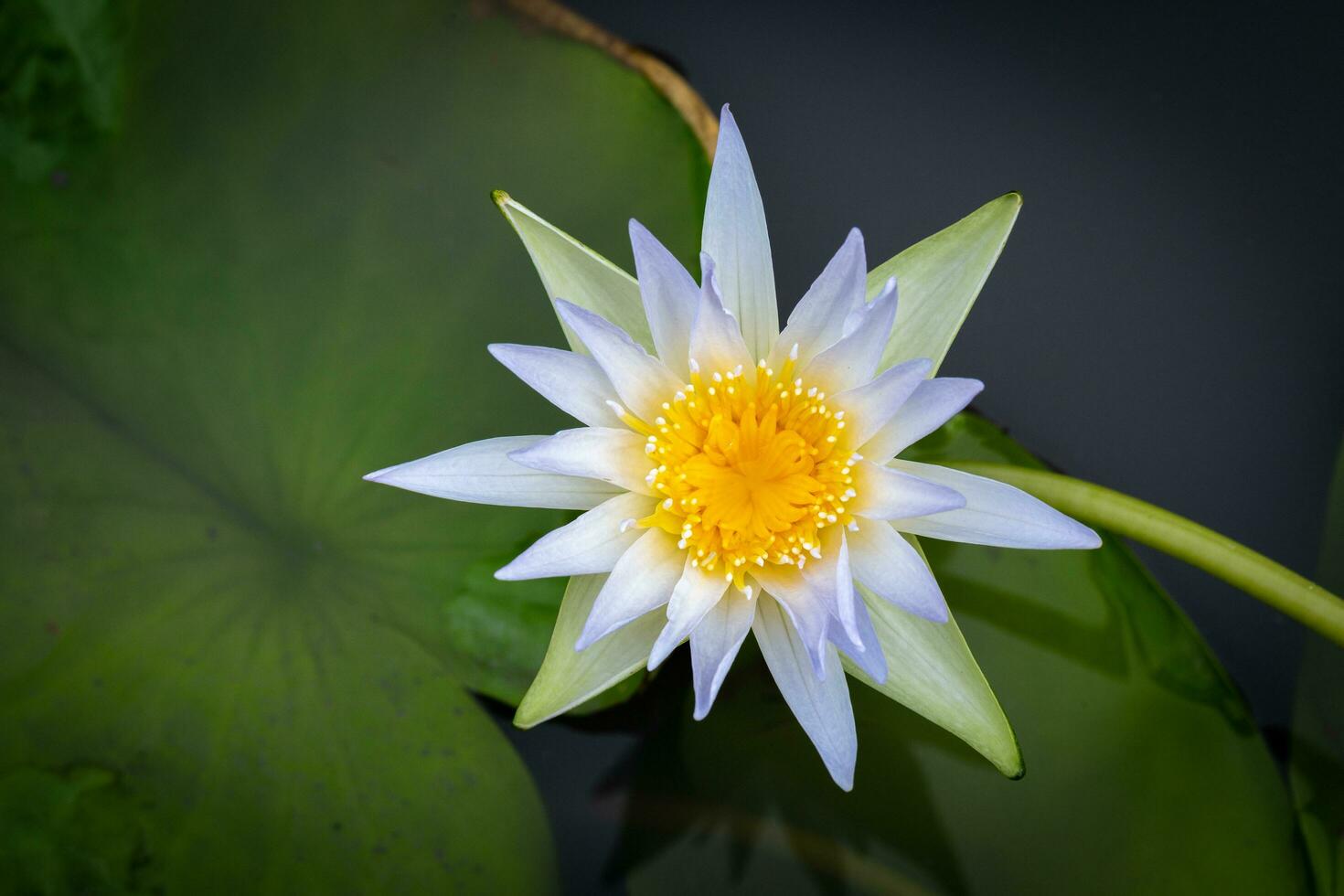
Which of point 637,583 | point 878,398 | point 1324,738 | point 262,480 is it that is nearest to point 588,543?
point 637,583

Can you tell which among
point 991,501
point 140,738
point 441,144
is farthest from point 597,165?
point 140,738

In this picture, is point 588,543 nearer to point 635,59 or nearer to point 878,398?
point 878,398

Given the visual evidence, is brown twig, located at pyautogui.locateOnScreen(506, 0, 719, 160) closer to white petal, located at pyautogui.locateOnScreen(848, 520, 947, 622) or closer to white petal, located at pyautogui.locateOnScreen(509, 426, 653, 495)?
white petal, located at pyautogui.locateOnScreen(509, 426, 653, 495)

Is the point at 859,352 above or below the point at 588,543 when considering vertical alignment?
above

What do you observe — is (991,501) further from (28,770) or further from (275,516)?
(28,770)

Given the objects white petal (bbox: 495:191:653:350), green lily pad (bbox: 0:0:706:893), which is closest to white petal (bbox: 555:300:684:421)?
white petal (bbox: 495:191:653:350)

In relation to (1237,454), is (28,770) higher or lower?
lower

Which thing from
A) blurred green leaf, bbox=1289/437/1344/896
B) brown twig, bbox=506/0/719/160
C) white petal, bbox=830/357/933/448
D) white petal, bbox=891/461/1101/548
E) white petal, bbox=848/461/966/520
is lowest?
blurred green leaf, bbox=1289/437/1344/896
